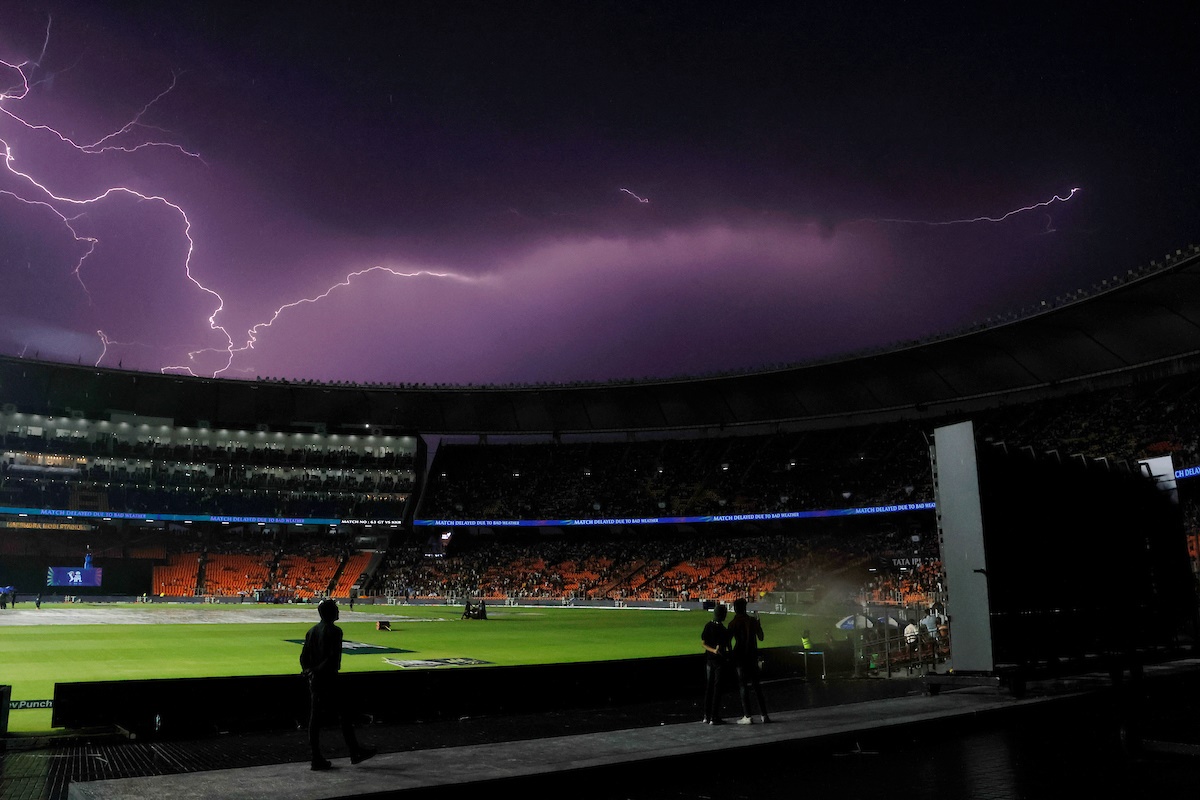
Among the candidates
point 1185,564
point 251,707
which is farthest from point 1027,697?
point 251,707

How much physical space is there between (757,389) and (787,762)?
70542mm

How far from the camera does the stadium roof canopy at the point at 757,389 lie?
54375 millimetres

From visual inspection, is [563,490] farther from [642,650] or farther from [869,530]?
[642,650]

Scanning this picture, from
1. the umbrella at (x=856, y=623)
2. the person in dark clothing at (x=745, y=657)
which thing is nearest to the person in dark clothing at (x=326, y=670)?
the person in dark clothing at (x=745, y=657)

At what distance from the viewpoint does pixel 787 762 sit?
33.7 ft

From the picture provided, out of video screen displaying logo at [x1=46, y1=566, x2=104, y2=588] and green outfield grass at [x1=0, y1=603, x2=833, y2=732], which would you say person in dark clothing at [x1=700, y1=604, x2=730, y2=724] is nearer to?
green outfield grass at [x1=0, y1=603, x2=833, y2=732]

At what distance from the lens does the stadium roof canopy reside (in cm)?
5438

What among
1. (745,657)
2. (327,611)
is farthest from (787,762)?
(327,611)

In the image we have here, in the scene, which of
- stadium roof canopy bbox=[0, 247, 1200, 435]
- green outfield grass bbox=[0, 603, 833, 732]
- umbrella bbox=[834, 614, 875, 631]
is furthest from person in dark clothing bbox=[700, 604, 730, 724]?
stadium roof canopy bbox=[0, 247, 1200, 435]

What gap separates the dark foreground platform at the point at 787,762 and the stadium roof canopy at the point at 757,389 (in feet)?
136

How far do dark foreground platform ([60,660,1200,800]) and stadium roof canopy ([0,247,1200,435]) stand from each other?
41.4 m

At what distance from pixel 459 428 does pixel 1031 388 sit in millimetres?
55448

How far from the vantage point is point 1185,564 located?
20234 millimetres

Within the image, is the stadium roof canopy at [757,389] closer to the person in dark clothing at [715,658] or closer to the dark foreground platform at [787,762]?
the dark foreground platform at [787,762]
